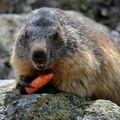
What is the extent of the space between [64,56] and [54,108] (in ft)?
2.38

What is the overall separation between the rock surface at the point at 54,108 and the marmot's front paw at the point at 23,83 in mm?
175

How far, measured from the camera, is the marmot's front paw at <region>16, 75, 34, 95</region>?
23.4ft

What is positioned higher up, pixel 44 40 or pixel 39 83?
pixel 44 40

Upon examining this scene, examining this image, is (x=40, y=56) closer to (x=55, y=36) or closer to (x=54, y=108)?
(x=55, y=36)

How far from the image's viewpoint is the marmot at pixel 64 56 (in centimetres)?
674

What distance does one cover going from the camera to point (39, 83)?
23.0ft

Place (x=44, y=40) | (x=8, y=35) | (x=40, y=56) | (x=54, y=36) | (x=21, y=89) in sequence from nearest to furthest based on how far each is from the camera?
1. (x=40, y=56)
2. (x=44, y=40)
3. (x=54, y=36)
4. (x=21, y=89)
5. (x=8, y=35)

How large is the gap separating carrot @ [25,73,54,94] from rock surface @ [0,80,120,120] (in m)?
0.17

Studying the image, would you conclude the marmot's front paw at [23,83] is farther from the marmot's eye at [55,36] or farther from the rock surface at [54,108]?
the marmot's eye at [55,36]

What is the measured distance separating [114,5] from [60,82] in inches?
315

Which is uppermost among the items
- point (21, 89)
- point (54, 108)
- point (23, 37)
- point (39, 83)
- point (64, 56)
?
point (23, 37)

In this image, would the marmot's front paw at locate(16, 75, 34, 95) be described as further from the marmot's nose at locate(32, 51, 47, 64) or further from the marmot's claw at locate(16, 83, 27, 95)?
the marmot's nose at locate(32, 51, 47, 64)

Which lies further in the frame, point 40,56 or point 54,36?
point 54,36

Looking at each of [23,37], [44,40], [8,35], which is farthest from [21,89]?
[8,35]
